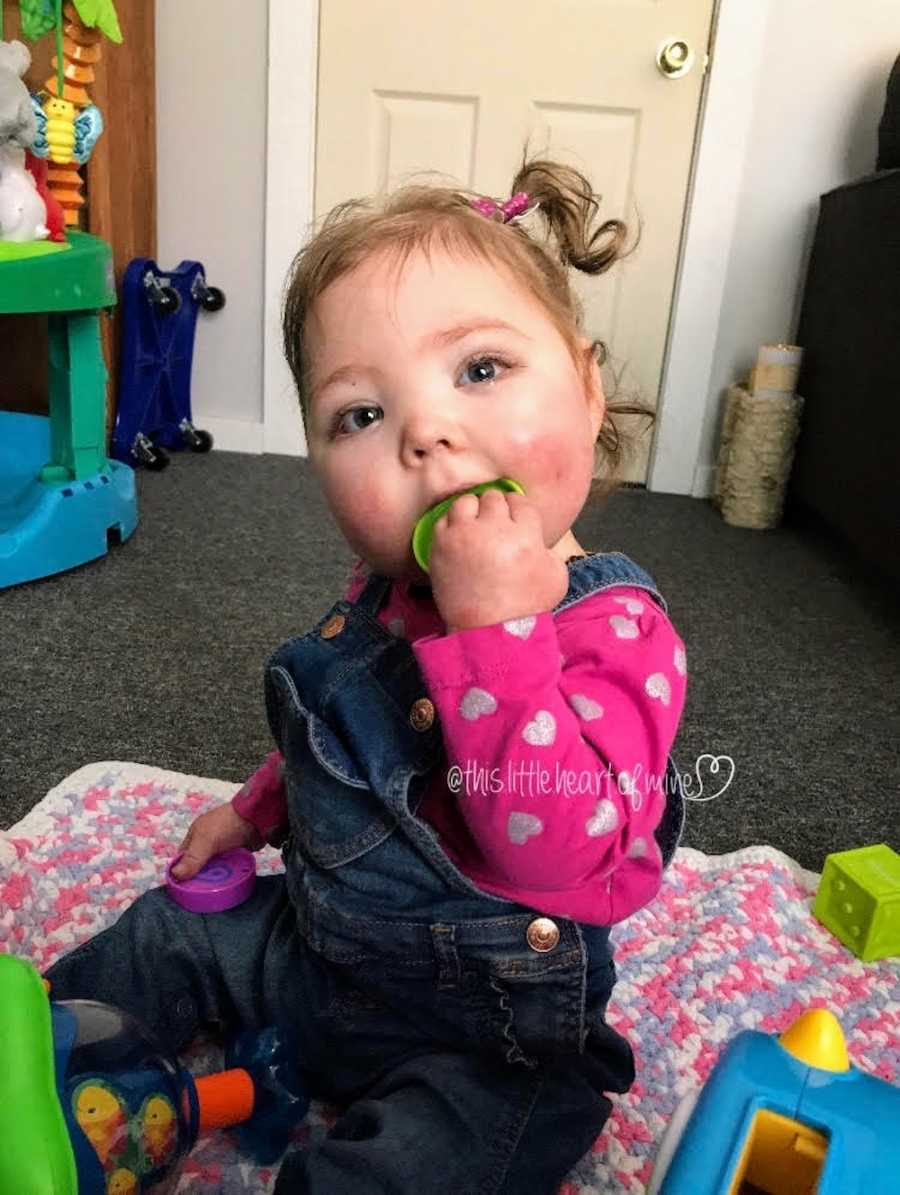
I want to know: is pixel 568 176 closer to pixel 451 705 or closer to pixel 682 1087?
pixel 451 705

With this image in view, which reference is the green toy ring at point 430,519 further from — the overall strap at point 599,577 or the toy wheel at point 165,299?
the toy wheel at point 165,299

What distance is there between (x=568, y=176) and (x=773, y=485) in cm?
133

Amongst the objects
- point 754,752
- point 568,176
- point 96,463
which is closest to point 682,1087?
point 754,752

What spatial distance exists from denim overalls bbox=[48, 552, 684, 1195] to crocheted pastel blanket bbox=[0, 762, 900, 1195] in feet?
0.23

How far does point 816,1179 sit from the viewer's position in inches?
16.8

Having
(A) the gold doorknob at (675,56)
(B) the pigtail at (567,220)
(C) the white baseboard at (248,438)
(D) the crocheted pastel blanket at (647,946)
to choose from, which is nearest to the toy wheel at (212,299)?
(C) the white baseboard at (248,438)

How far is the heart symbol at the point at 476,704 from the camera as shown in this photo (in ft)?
1.63

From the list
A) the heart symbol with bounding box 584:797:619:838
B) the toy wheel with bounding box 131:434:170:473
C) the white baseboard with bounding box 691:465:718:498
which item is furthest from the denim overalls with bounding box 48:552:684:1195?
the white baseboard with bounding box 691:465:718:498

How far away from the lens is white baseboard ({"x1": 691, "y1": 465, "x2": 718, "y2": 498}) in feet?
7.46

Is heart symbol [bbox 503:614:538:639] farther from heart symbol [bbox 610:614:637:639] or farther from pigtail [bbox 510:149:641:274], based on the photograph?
pigtail [bbox 510:149:641:274]

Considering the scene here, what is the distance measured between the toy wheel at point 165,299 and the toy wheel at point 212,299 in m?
0.11

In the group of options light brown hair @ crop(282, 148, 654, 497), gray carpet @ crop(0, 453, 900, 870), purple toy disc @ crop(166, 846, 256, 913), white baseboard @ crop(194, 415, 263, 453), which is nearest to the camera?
light brown hair @ crop(282, 148, 654, 497)

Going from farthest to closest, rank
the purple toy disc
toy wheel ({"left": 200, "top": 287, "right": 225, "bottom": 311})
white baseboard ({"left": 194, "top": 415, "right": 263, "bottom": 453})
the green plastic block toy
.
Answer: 1. white baseboard ({"left": 194, "top": 415, "right": 263, "bottom": 453})
2. toy wheel ({"left": 200, "top": 287, "right": 225, "bottom": 311})
3. the green plastic block toy
4. the purple toy disc

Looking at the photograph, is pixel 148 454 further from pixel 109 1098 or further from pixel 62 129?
pixel 109 1098
